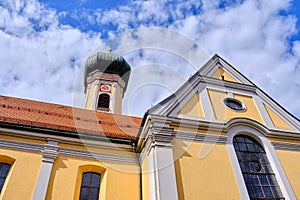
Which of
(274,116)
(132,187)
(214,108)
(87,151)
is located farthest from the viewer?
(274,116)

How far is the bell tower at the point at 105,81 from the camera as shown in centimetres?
1955

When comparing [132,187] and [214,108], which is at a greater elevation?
[214,108]

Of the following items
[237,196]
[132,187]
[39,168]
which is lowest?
[237,196]

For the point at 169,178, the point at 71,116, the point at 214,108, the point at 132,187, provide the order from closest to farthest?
1. the point at 169,178
2. the point at 132,187
3. the point at 214,108
4. the point at 71,116

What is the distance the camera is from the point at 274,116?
1102cm

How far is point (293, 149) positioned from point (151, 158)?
5729mm

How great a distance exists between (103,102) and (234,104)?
11462 millimetres

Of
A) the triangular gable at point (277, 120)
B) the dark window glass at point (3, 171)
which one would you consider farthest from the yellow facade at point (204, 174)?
the dark window glass at point (3, 171)

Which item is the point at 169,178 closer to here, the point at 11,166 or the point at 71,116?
the point at 11,166

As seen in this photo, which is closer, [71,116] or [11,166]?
[11,166]

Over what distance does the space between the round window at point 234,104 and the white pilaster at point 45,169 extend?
269 inches

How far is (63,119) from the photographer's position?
11.3 metres

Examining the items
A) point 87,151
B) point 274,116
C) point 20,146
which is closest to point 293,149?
point 274,116

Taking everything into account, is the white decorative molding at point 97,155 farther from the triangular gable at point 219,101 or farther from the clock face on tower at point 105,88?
the clock face on tower at point 105,88
